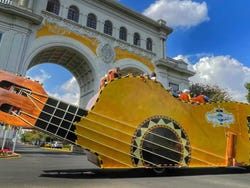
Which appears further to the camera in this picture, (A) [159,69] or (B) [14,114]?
(A) [159,69]

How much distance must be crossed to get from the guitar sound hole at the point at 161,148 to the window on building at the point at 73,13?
2004cm

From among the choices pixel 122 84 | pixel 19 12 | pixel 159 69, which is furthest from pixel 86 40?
pixel 122 84

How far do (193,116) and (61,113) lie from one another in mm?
4049

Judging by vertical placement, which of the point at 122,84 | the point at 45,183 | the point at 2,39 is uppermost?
the point at 2,39

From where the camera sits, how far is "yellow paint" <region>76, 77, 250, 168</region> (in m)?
6.18

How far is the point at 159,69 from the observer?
28531 millimetres

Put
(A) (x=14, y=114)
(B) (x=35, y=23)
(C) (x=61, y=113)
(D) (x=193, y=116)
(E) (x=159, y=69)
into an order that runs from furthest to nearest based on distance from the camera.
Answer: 1. (E) (x=159, y=69)
2. (B) (x=35, y=23)
3. (D) (x=193, y=116)
4. (C) (x=61, y=113)
5. (A) (x=14, y=114)

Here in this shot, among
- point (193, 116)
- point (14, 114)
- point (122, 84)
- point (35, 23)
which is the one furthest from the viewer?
point (35, 23)

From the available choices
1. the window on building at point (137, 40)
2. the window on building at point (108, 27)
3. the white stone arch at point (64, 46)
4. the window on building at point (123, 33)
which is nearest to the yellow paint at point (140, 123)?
the white stone arch at point (64, 46)

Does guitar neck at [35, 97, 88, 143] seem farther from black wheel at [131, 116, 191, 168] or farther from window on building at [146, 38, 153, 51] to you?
window on building at [146, 38, 153, 51]

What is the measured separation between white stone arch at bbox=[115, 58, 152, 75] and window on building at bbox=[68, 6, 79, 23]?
6.25 metres

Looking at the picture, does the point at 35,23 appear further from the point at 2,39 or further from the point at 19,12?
the point at 2,39

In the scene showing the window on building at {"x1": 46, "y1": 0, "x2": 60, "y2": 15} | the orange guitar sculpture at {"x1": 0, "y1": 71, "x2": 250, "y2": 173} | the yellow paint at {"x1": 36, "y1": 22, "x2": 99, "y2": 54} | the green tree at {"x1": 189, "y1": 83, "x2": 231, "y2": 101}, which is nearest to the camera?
the orange guitar sculpture at {"x1": 0, "y1": 71, "x2": 250, "y2": 173}

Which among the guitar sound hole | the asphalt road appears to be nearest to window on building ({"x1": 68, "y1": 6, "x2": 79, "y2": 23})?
the asphalt road
